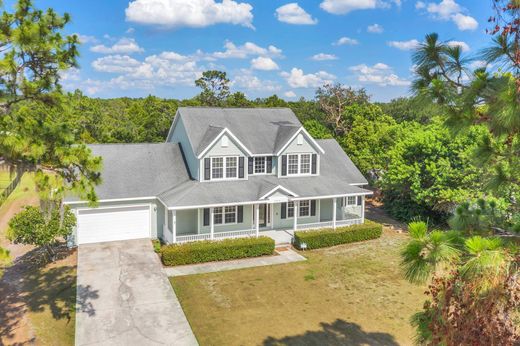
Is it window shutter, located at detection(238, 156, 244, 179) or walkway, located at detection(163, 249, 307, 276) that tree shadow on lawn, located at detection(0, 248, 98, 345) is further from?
window shutter, located at detection(238, 156, 244, 179)

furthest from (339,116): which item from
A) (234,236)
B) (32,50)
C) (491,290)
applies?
(491,290)

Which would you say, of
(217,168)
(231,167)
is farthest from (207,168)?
(231,167)

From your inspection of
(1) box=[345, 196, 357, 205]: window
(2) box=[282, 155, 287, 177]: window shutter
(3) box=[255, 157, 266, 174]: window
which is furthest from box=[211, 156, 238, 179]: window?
(1) box=[345, 196, 357, 205]: window

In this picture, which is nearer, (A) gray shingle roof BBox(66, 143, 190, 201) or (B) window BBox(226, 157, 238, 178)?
(A) gray shingle roof BBox(66, 143, 190, 201)

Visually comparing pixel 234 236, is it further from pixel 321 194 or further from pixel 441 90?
pixel 441 90

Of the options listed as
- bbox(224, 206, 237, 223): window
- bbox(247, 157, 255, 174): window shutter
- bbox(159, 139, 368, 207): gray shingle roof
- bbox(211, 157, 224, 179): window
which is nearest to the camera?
bbox(159, 139, 368, 207): gray shingle roof

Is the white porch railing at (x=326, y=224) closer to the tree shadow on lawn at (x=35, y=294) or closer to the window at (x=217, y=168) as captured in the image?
the window at (x=217, y=168)

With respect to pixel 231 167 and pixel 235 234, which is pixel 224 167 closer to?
pixel 231 167
